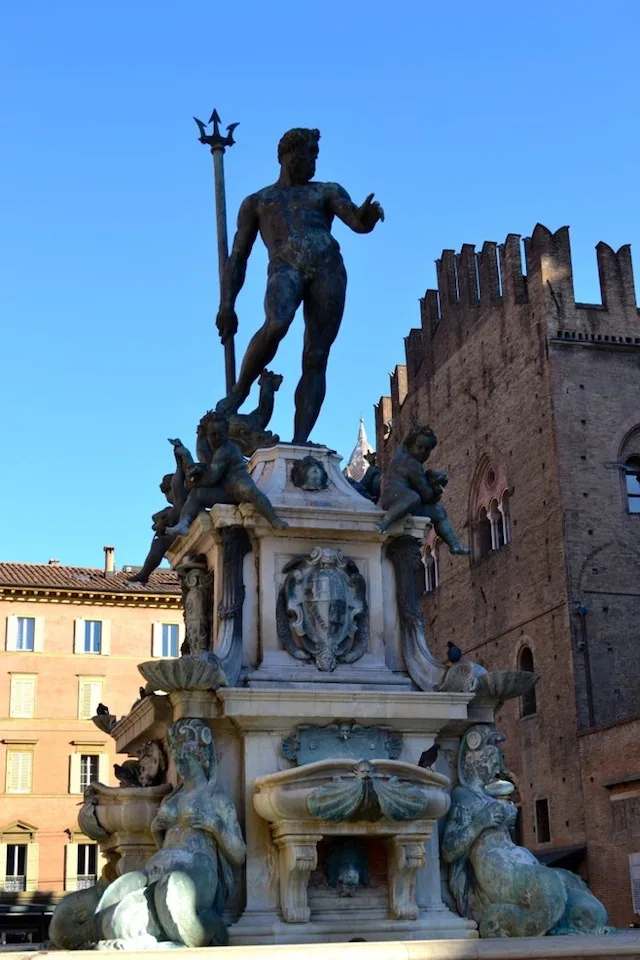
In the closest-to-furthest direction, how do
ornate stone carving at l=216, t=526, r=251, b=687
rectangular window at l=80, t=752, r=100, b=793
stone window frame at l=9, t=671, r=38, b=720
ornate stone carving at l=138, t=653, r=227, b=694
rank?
1. ornate stone carving at l=138, t=653, r=227, b=694
2. ornate stone carving at l=216, t=526, r=251, b=687
3. rectangular window at l=80, t=752, r=100, b=793
4. stone window frame at l=9, t=671, r=38, b=720

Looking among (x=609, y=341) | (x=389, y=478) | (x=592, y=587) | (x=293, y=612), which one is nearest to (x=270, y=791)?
(x=293, y=612)

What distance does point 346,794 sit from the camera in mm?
7785

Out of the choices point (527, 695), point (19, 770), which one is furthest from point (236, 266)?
point (19, 770)

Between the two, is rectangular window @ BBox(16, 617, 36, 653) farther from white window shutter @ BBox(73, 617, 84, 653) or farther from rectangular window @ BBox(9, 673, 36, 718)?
white window shutter @ BBox(73, 617, 84, 653)

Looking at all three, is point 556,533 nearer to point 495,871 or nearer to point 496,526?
point 496,526

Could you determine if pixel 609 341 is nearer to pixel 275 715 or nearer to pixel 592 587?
pixel 592 587

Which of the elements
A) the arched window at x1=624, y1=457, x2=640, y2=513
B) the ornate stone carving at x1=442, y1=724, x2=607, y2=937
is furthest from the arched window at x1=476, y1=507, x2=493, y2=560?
the ornate stone carving at x1=442, y1=724, x2=607, y2=937

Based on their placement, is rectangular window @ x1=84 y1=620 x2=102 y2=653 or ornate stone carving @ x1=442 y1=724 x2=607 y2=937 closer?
ornate stone carving @ x1=442 y1=724 x2=607 y2=937

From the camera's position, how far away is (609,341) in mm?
36219

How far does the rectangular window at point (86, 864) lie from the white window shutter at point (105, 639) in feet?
21.0

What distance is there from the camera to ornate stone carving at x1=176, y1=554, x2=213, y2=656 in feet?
29.8

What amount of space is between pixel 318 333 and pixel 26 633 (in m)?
37.0

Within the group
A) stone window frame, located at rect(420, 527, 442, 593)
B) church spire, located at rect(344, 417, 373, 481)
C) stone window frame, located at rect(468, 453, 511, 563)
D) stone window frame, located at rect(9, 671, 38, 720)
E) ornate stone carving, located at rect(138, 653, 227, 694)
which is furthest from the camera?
church spire, located at rect(344, 417, 373, 481)

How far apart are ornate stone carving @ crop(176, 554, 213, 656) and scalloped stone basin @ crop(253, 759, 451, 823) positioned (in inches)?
51.6
